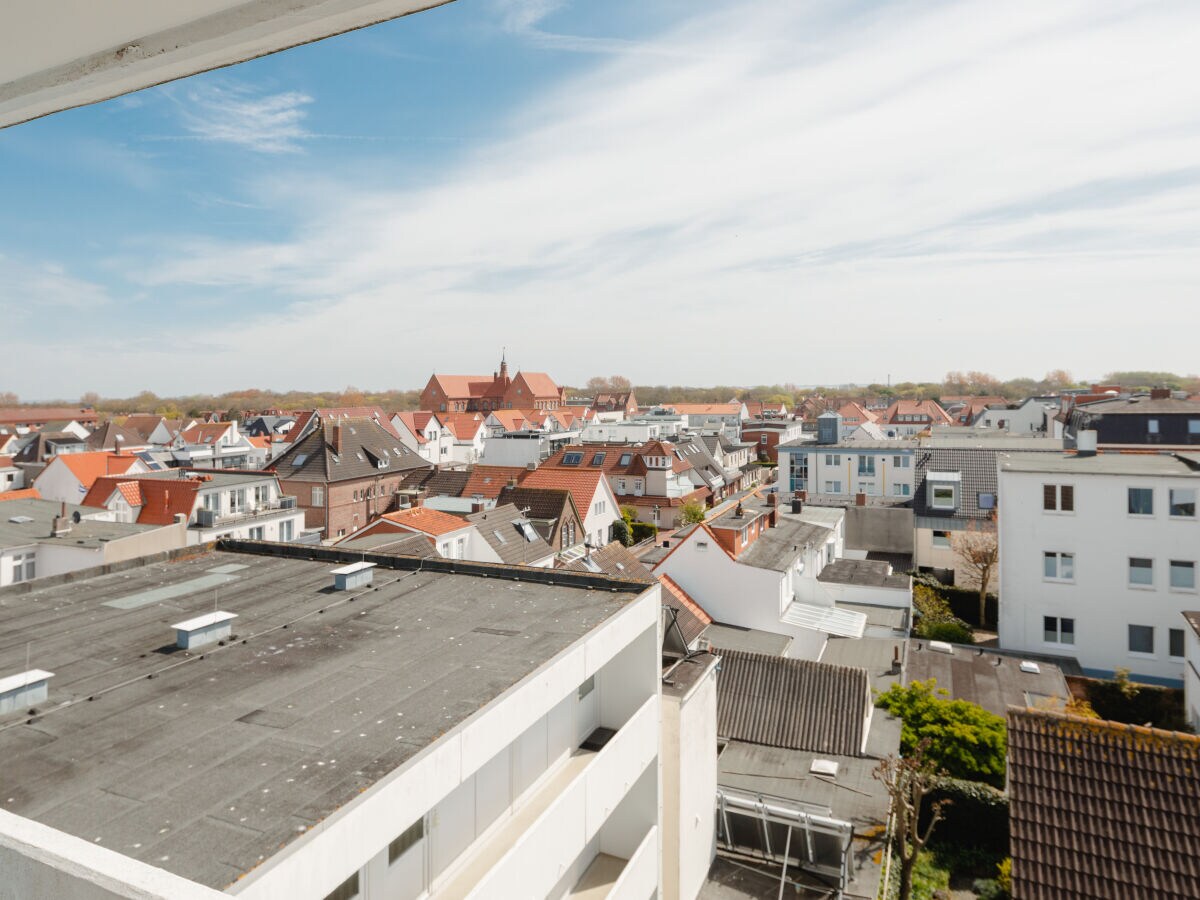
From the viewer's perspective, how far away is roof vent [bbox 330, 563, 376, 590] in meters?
8.27

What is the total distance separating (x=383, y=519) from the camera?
22.5 meters

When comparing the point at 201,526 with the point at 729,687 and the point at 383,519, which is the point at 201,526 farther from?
the point at 729,687

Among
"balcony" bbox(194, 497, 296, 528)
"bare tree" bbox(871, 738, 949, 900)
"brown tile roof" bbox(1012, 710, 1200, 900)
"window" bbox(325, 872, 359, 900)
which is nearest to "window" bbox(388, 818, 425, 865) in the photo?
"window" bbox(325, 872, 359, 900)

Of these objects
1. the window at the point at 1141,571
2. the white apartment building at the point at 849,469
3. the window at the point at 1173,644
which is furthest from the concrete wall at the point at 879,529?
the window at the point at 1173,644

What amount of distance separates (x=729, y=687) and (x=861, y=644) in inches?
226

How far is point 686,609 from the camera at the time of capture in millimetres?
18875

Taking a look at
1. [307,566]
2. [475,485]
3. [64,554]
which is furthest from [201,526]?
[307,566]

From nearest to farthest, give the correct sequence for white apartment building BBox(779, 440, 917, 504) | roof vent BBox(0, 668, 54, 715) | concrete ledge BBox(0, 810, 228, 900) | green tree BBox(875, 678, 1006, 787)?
concrete ledge BBox(0, 810, 228, 900)
roof vent BBox(0, 668, 54, 715)
green tree BBox(875, 678, 1006, 787)
white apartment building BBox(779, 440, 917, 504)

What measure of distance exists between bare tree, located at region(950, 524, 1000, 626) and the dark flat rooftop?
19.4m

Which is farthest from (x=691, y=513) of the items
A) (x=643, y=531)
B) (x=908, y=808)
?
(x=908, y=808)

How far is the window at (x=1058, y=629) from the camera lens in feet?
64.9

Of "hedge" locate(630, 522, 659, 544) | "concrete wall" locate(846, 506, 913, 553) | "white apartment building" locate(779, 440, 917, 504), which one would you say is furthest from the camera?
"hedge" locate(630, 522, 659, 544)

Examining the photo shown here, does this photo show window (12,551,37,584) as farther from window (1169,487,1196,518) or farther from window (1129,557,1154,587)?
window (1169,487,1196,518)

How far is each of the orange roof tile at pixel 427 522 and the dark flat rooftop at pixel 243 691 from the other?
495 inches
